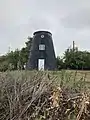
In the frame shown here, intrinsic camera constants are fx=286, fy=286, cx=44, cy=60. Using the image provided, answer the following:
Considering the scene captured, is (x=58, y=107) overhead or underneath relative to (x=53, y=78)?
underneath

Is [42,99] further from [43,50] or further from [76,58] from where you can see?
[76,58]

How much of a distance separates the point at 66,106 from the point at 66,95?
0.18m

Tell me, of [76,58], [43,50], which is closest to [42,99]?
[43,50]

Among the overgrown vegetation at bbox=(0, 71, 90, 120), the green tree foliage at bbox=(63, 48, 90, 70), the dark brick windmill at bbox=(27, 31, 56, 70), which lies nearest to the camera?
the overgrown vegetation at bbox=(0, 71, 90, 120)

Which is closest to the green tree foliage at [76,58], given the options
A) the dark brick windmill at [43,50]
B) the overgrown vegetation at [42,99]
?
the dark brick windmill at [43,50]

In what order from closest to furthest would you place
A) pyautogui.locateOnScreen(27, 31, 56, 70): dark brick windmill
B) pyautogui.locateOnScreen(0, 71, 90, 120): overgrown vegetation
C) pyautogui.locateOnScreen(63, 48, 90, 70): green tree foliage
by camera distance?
pyautogui.locateOnScreen(0, 71, 90, 120): overgrown vegetation → pyautogui.locateOnScreen(27, 31, 56, 70): dark brick windmill → pyautogui.locateOnScreen(63, 48, 90, 70): green tree foliage

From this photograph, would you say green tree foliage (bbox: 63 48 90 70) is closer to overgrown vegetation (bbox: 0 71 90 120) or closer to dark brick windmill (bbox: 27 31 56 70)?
dark brick windmill (bbox: 27 31 56 70)

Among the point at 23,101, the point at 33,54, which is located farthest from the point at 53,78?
the point at 33,54

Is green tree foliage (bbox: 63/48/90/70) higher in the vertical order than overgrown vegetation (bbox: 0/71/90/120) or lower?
higher

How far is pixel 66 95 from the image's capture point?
443 centimetres

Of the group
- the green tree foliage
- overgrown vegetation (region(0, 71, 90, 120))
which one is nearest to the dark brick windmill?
the green tree foliage

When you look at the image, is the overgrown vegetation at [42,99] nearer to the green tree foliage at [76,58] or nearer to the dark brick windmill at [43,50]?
the dark brick windmill at [43,50]

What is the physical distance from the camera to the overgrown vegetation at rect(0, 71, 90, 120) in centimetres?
413

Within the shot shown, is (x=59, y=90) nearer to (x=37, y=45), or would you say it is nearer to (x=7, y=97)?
(x=7, y=97)
